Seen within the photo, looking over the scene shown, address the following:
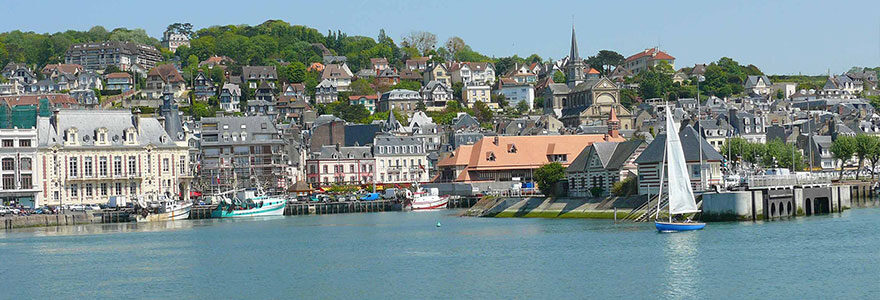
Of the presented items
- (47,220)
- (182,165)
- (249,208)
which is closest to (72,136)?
(182,165)

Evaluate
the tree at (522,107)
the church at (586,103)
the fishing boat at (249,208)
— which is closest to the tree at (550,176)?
the fishing boat at (249,208)

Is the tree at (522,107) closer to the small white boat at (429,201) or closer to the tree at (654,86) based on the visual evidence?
the tree at (654,86)

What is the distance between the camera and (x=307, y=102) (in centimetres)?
18550

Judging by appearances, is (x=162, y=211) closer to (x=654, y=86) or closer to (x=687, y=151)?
(x=687, y=151)

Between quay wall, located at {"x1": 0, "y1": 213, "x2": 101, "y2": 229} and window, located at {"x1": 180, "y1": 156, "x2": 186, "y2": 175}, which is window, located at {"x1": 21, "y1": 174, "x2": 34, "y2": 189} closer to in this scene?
quay wall, located at {"x1": 0, "y1": 213, "x2": 101, "y2": 229}

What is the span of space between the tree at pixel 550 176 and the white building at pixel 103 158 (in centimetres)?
3749

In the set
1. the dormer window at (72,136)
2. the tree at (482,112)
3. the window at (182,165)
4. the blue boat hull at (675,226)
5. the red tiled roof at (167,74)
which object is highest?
the red tiled roof at (167,74)

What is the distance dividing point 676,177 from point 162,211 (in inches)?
1897

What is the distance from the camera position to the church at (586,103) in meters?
163

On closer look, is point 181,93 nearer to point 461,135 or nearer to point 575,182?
point 461,135

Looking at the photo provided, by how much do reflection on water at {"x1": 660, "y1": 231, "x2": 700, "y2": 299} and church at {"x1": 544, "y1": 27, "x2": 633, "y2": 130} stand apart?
330 feet

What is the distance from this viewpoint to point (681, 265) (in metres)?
47.3

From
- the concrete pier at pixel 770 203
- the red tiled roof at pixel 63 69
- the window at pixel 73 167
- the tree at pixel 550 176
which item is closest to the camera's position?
the concrete pier at pixel 770 203

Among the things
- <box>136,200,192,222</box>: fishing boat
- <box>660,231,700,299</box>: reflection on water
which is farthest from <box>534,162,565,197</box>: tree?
<box>136,200,192,222</box>: fishing boat
